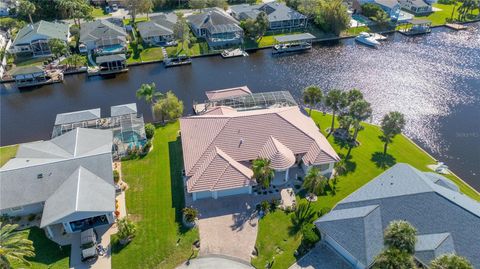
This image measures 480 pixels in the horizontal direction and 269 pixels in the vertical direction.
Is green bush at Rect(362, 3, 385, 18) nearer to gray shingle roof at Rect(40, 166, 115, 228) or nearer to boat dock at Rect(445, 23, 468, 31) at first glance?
boat dock at Rect(445, 23, 468, 31)

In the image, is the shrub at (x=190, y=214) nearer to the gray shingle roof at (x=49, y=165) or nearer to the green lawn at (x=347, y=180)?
the green lawn at (x=347, y=180)

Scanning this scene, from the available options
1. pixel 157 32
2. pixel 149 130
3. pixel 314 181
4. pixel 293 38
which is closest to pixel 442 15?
pixel 293 38

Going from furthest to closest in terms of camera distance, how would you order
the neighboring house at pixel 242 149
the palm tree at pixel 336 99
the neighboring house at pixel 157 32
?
the neighboring house at pixel 157 32 < the palm tree at pixel 336 99 < the neighboring house at pixel 242 149

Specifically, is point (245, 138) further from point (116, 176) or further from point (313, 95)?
point (116, 176)

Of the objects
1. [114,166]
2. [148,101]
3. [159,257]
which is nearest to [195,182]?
[159,257]

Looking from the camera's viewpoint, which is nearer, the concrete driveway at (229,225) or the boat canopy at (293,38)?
the concrete driveway at (229,225)

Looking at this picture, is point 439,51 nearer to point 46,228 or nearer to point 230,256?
point 230,256

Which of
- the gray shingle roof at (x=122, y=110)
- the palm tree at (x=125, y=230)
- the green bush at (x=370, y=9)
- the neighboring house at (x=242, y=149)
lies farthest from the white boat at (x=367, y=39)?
the palm tree at (x=125, y=230)

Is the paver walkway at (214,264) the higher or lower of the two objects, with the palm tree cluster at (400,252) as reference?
lower
